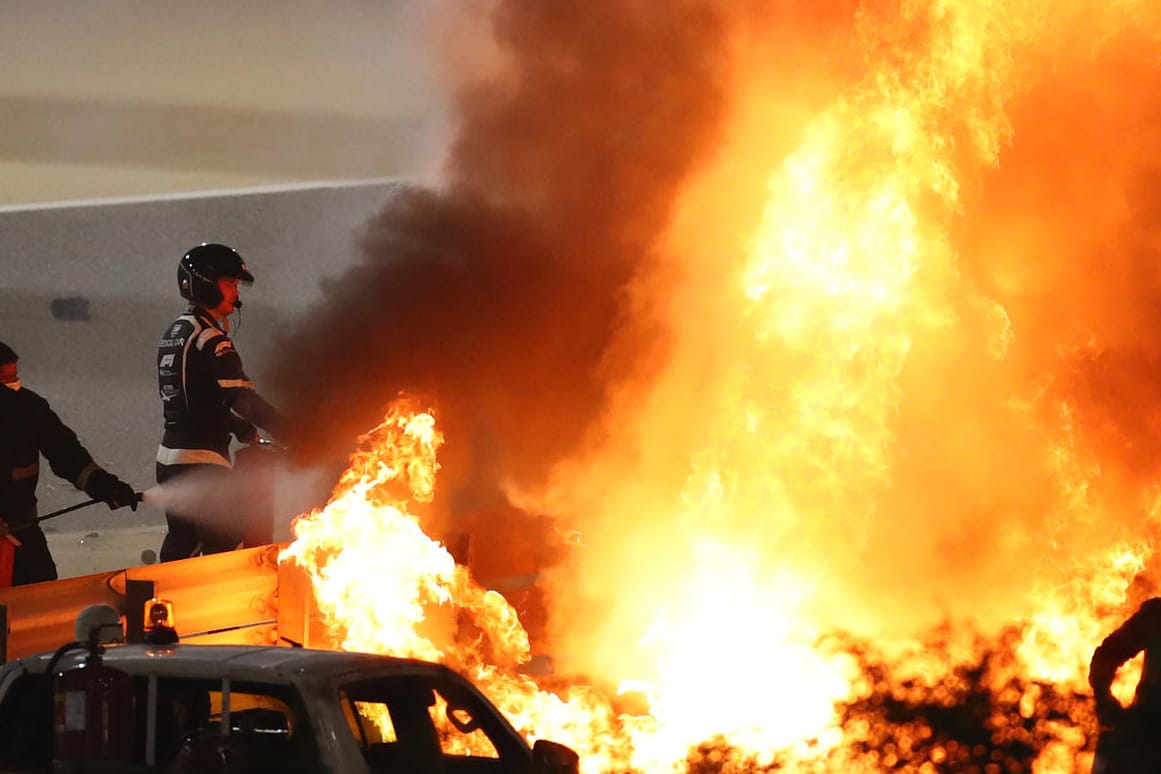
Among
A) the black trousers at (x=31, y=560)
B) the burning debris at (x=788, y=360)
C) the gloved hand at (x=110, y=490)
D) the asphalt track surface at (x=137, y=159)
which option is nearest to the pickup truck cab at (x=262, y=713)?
the burning debris at (x=788, y=360)

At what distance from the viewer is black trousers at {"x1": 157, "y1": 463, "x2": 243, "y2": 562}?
769 cm

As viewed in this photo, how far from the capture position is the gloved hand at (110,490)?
7340 millimetres

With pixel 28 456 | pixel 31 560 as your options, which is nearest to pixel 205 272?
pixel 28 456

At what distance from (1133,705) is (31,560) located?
584 cm

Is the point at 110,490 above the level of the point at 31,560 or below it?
above

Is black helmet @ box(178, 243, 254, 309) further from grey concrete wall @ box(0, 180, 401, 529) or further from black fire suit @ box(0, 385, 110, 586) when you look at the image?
grey concrete wall @ box(0, 180, 401, 529)

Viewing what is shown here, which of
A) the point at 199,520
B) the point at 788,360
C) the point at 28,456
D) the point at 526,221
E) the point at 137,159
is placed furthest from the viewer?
the point at 137,159

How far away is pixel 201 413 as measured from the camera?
25.7 ft

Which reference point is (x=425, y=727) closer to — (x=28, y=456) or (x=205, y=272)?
(x=205, y=272)

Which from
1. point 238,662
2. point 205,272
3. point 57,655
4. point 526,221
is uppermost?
point 526,221

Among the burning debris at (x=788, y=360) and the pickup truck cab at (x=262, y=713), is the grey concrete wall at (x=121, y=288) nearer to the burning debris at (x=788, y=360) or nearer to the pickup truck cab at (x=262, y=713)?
the burning debris at (x=788, y=360)

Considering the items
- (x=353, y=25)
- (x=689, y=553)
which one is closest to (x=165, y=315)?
(x=353, y=25)

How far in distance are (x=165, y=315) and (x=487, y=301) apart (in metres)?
7.03

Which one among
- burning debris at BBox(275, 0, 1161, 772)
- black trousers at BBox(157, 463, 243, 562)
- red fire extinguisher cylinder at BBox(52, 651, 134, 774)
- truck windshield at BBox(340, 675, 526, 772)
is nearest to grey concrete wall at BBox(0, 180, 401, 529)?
burning debris at BBox(275, 0, 1161, 772)
